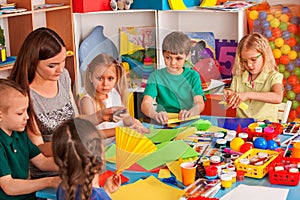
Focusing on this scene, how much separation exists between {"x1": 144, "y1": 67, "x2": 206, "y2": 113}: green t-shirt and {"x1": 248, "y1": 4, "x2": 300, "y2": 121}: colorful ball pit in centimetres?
147

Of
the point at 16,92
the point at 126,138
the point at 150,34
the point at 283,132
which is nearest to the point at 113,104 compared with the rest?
the point at 126,138

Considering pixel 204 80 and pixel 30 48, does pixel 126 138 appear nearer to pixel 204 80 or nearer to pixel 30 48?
pixel 204 80

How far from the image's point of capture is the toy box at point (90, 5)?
2977mm

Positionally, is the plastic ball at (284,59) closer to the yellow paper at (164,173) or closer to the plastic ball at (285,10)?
the plastic ball at (285,10)

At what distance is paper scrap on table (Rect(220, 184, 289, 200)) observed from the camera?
4.53 feet

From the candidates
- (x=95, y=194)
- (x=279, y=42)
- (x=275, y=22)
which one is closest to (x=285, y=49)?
(x=279, y=42)

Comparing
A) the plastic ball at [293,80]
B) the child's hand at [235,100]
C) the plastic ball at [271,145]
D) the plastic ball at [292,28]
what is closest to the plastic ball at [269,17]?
the plastic ball at [292,28]

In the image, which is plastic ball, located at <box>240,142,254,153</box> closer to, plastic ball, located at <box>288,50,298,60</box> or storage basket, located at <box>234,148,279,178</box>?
storage basket, located at <box>234,148,279,178</box>

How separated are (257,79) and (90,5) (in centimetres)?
122

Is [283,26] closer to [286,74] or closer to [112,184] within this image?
[286,74]

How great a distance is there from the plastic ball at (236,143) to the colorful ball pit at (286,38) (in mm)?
1240

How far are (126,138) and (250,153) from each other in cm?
41

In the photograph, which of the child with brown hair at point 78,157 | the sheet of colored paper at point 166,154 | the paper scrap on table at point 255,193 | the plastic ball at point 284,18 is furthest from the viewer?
the plastic ball at point 284,18

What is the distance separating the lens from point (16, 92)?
1542mm
